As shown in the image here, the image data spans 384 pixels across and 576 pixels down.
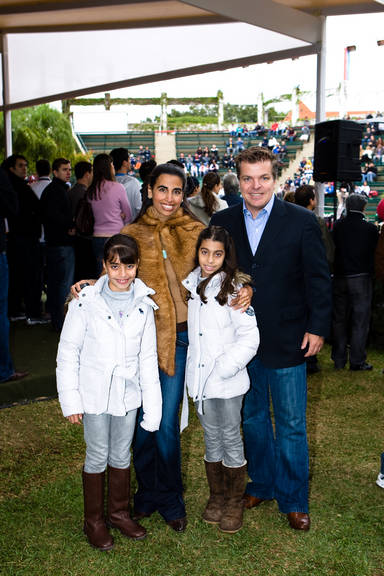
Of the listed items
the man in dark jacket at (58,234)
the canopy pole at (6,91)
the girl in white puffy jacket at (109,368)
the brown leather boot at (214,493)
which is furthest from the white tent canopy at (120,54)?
the brown leather boot at (214,493)

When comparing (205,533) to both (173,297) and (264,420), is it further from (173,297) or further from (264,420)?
(173,297)

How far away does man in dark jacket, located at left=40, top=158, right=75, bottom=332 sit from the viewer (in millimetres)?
5629

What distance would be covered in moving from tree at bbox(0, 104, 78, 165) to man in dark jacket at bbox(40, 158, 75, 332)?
26.2 metres

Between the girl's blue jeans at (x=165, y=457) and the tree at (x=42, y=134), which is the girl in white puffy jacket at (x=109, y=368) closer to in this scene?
the girl's blue jeans at (x=165, y=457)

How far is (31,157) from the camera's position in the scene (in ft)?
104

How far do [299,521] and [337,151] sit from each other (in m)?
4.68

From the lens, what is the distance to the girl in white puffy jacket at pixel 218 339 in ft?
8.25

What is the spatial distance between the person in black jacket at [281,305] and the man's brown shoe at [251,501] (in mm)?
145

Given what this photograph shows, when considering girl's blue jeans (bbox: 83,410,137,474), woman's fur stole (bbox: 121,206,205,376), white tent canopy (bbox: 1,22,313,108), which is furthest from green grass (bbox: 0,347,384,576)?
white tent canopy (bbox: 1,22,313,108)

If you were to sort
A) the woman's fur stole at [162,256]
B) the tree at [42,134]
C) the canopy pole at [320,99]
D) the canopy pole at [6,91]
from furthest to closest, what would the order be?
the tree at [42,134], the canopy pole at [6,91], the canopy pole at [320,99], the woman's fur stole at [162,256]

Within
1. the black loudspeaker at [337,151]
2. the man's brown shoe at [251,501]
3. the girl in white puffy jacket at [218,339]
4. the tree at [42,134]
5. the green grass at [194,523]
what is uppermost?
the tree at [42,134]

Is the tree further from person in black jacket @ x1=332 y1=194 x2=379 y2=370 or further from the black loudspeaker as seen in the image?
person in black jacket @ x1=332 y1=194 x2=379 y2=370

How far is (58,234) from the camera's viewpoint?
5.67 meters

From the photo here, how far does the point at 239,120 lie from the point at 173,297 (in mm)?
74197
